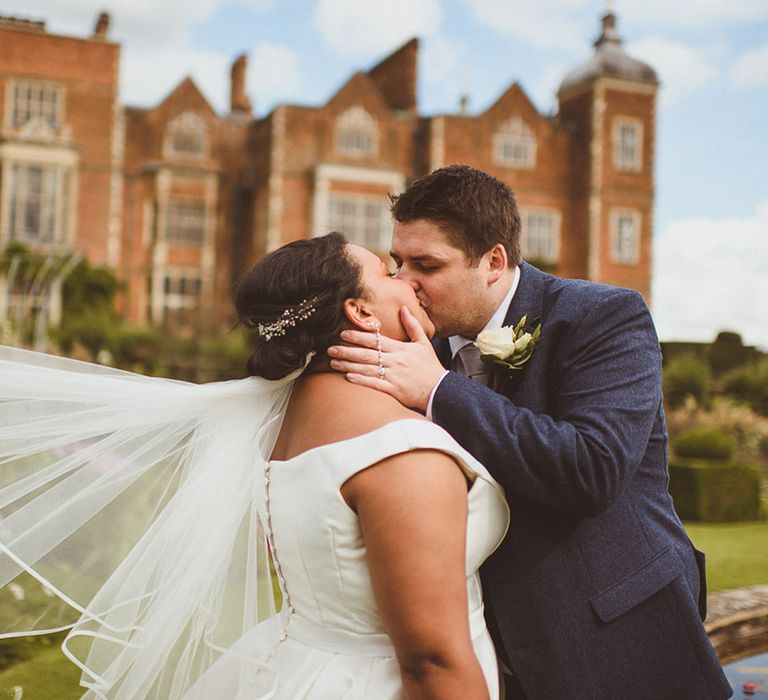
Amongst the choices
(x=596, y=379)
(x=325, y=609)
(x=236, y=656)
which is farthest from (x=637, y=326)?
(x=236, y=656)

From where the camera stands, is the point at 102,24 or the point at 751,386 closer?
the point at 751,386

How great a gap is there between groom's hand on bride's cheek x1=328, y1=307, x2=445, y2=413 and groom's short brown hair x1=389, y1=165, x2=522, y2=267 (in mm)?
453

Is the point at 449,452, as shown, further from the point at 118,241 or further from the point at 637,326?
the point at 118,241

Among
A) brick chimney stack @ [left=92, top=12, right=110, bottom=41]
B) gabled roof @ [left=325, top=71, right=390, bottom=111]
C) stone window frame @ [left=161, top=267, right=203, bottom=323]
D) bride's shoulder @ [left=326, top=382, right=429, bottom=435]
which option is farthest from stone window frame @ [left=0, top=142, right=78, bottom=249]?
bride's shoulder @ [left=326, top=382, right=429, bottom=435]

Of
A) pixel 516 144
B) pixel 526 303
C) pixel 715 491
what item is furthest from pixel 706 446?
pixel 516 144

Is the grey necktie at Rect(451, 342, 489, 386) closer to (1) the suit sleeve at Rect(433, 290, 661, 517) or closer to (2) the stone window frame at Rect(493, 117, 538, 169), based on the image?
(1) the suit sleeve at Rect(433, 290, 661, 517)

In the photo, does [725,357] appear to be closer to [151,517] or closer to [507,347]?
[507,347]

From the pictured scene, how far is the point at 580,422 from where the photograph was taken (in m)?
2.15

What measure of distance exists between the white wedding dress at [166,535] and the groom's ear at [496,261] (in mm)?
732

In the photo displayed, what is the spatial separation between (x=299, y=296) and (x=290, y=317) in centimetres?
6

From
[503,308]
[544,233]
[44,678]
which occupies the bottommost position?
[44,678]

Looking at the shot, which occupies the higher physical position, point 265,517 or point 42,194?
point 42,194

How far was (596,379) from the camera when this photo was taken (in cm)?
225

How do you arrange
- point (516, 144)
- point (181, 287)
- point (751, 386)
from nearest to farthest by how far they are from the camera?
point (751, 386), point (181, 287), point (516, 144)
